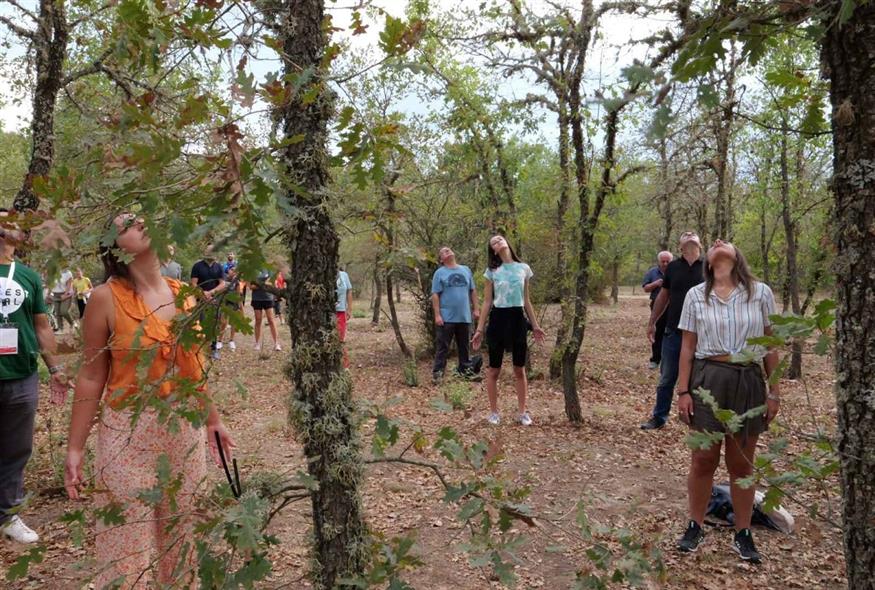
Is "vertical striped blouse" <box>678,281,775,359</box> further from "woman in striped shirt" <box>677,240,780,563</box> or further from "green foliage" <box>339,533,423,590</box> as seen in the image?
"green foliage" <box>339,533,423,590</box>

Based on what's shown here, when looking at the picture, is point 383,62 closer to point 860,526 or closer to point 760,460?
point 760,460

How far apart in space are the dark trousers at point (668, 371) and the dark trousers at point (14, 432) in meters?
5.37

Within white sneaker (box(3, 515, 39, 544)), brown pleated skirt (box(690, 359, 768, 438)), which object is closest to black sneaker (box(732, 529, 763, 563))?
brown pleated skirt (box(690, 359, 768, 438))

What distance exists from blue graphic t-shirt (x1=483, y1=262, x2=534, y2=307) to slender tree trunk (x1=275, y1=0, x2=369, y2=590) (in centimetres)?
393

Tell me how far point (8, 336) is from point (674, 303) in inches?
218

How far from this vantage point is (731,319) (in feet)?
10.6

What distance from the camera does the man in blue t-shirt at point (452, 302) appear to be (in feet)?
25.7

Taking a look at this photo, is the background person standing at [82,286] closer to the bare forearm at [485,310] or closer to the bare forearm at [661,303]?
the bare forearm at [485,310]

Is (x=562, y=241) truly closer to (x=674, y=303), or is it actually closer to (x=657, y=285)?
(x=674, y=303)

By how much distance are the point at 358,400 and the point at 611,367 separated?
9137 mm

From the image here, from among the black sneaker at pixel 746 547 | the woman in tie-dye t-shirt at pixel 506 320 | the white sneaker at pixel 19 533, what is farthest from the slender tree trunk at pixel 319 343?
the woman in tie-dye t-shirt at pixel 506 320

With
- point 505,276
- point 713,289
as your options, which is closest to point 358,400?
point 713,289

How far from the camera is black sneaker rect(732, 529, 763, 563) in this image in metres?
3.29

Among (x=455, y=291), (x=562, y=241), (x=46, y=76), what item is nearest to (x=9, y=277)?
(x=46, y=76)
